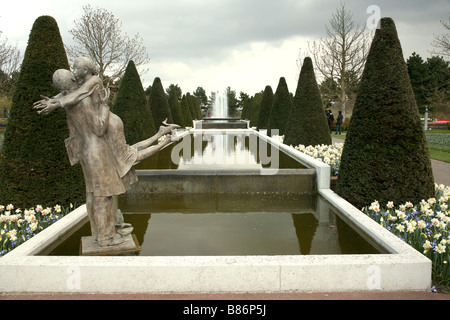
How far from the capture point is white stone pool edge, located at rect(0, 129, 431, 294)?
321cm

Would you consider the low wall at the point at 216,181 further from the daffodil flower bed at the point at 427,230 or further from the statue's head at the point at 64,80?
the statue's head at the point at 64,80

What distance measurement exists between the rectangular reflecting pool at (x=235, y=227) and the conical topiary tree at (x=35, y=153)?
3.10 feet

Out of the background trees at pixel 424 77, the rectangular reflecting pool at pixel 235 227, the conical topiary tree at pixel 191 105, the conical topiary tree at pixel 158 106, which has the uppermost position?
the background trees at pixel 424 77

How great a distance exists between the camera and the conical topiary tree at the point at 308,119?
1148 cm

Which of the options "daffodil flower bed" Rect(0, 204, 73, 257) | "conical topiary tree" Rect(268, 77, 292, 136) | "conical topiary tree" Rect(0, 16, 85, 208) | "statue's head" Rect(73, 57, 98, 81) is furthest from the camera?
"conical topiary tree" Rect(268, 77, 292, 136)

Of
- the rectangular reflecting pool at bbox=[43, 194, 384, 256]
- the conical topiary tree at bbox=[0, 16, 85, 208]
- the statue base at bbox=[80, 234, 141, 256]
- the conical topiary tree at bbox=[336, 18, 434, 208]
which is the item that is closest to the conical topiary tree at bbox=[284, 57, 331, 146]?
the rectangular reflecting pool at bbox=[43, 194, 384, 256]

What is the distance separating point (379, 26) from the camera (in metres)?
5.88

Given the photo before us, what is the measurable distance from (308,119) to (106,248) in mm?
9063

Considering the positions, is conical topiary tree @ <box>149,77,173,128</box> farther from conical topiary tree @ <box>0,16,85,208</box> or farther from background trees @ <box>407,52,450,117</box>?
background trees @ <box>407,52,450,117</box>

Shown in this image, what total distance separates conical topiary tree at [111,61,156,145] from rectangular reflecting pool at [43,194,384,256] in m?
6.40

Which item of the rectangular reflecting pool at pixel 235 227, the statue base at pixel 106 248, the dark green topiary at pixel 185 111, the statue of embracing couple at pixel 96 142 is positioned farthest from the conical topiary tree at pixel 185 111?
the statue of embracing couple at pixel 96 142

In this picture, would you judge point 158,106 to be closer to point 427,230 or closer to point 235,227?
point 235,227

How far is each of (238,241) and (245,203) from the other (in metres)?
2.00
